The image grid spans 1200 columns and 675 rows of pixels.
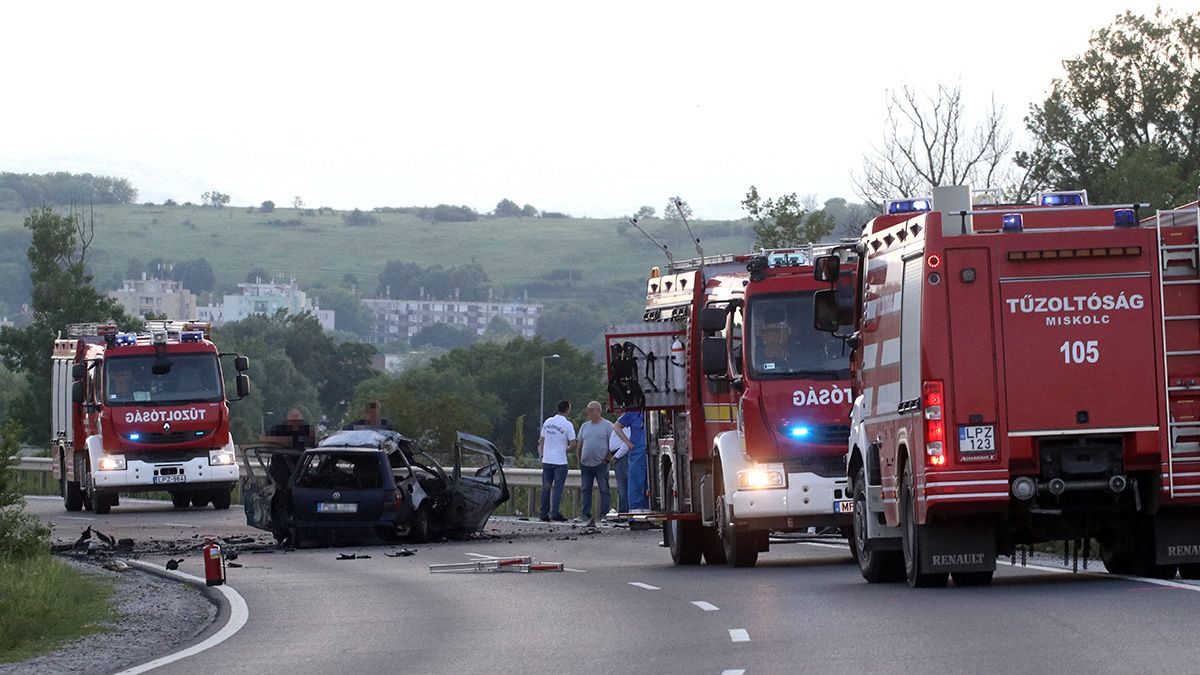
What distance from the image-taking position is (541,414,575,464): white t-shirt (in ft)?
114

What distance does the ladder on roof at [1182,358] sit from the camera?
16688 mm

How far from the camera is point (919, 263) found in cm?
1692

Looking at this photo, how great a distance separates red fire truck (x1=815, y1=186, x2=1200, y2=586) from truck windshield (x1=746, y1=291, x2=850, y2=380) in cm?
431

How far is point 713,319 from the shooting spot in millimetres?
21547

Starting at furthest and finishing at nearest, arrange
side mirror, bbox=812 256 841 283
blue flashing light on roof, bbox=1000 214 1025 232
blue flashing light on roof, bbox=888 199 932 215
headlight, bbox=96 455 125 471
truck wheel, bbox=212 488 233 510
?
truck wheel, bbox=212 488 233 510 < headlight, bbox=96 455 125 471 < side mirror, bbox=812 256 841 283 < blue flashing light on roof, bbox=888 199 932 215 < blue flashing light on roof, bbox=1000 214 1025 232

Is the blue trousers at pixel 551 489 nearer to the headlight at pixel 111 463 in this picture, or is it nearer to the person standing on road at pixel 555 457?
the person standing on road at pixel 555 457

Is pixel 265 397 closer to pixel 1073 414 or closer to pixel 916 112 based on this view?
pixel 916 112

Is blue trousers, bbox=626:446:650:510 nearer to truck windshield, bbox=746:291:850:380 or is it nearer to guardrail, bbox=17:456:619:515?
guardrail, bbox=17:456:619:515

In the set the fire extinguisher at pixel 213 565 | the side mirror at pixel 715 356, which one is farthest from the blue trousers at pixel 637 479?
the fire extinguisher at pixel 213 565

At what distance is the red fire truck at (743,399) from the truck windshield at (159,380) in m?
17.9

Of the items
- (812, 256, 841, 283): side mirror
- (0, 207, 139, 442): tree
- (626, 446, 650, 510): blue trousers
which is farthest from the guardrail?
(0, 207, 139, 442): tree

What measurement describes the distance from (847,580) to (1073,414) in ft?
12.1

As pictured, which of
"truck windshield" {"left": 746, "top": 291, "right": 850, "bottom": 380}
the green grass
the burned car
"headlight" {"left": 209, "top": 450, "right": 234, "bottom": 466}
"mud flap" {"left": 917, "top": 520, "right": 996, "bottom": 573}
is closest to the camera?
the green grass

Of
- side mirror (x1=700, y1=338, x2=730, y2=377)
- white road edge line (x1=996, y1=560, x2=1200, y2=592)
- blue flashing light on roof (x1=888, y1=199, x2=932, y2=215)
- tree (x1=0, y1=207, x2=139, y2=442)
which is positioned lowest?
white road edge line (x1=996, y1=560, x2=1200, y2=592)
